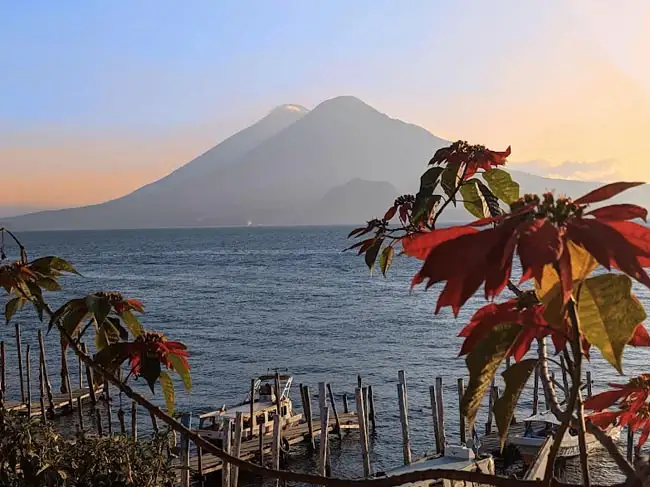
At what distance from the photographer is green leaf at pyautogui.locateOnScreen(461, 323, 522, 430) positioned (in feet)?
3.30

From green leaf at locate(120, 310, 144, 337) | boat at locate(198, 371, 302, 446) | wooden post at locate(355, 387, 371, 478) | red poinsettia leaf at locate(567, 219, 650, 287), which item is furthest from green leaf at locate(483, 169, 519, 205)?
boat at locate(198, 371, 302, 446)

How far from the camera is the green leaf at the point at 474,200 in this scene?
1.98 metres

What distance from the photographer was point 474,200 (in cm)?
A: 199

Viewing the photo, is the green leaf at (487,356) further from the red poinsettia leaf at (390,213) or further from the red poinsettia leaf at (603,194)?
the red poinsettia leaf at (390,213)

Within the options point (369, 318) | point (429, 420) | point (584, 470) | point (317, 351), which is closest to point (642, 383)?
point (584, 470)

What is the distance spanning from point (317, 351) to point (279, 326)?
674 centimetres

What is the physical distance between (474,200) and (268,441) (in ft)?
56.8

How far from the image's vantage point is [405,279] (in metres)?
64.6

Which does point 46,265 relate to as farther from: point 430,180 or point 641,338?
point 641,338

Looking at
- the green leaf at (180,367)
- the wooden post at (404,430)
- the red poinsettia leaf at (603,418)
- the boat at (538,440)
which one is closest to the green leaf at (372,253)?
the green leaf at (180,367)

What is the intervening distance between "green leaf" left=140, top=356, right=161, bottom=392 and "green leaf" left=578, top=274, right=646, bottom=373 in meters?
1.38

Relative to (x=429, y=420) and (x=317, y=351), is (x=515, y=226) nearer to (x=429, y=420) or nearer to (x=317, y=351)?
(x=429, y=420)

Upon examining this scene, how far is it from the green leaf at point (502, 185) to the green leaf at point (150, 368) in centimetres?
103

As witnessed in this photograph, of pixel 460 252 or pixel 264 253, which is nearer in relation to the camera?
pixel 460 252
